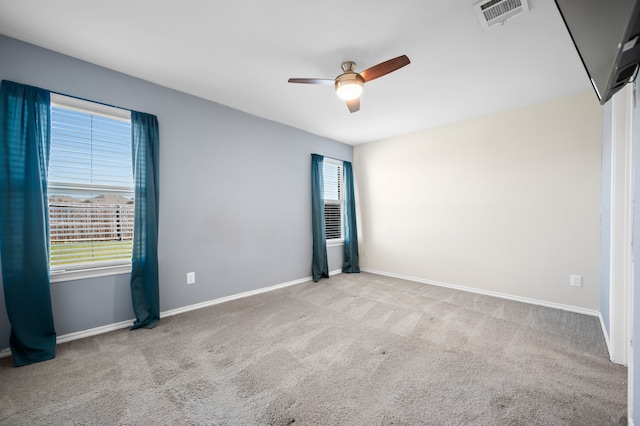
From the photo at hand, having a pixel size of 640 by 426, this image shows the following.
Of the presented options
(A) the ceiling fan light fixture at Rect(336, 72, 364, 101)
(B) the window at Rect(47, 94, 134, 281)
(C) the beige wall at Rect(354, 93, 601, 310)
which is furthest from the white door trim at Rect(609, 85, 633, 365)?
(B) the window at Rect(47, 94, 134, 281)

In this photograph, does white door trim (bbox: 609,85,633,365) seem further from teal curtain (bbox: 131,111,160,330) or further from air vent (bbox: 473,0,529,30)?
teal curtain (bbox: 131,111,160,330)

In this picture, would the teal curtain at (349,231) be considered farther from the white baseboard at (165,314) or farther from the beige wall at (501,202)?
the white baseboard at (165,314)

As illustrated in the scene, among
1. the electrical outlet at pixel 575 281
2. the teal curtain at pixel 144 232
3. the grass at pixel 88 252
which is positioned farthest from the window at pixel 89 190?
the electrical outlet at pixel 575 281

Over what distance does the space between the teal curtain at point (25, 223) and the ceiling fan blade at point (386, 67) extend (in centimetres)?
269

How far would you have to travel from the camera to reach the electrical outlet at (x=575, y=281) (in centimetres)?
293

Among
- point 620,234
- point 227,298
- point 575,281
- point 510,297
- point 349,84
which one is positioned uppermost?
point 349,84

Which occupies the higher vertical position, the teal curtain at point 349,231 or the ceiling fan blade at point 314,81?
the ceiling fan blade at point 314,81

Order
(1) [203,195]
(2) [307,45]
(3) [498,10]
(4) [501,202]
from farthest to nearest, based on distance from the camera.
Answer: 1. (4) [501,202]
2. (1) [203,195]
3. (2) [307,45]
4. (3) [498,10]

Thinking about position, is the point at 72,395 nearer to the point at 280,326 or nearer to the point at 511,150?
the point at 280,326

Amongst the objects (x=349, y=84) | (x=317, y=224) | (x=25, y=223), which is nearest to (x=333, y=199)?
(x=317, y=224)

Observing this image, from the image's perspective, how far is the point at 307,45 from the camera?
211cm

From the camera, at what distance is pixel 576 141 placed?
294 cm

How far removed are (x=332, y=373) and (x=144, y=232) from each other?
2.20m

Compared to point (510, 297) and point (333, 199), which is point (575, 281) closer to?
point (510, 297)
